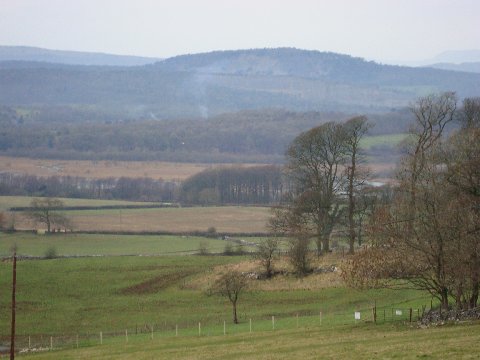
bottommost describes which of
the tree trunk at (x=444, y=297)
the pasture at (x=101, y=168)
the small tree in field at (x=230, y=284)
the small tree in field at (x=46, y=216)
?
the pasture at (x=101, y=168)

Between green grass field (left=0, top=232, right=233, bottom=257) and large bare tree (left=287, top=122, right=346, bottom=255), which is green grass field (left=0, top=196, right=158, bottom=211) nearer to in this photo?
green grass field (left=0, top=232, right=233, bottom=257)

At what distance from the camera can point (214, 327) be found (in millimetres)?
44375

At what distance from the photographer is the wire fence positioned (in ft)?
132

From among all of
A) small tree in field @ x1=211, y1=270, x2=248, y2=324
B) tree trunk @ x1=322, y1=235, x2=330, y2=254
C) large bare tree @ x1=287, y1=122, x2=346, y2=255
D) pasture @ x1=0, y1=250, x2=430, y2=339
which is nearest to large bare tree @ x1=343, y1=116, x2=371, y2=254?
large bare tree @ x1=287, y1=122, x2=346, y2=255

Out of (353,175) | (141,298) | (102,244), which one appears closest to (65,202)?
(102,244)

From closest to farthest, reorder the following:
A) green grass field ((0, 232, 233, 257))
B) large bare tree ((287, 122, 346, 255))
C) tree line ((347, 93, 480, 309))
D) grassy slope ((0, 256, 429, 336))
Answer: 1. tree line ((347, 93, 480, 309))
2. grassy slope ((0, 256, 429, 336))
3. large bare tree ((287, 122, 346, 255))
4. green grass field ((0, 232, 233, 257))

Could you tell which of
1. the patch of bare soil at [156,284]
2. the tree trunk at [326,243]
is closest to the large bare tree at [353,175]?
the tree trunk at [326,243]

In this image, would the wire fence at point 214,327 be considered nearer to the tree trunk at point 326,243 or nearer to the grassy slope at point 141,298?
the grassy slope at point 141,298

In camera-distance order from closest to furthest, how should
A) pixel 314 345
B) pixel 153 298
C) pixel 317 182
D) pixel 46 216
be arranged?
pixel 314 345 < pixel 153 298 < pixel 317 182 < pixel 46 216

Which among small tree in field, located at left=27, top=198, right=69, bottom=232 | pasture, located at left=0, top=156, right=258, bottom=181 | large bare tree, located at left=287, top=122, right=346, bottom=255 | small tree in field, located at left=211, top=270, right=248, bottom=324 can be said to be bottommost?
pasture, located at left=0, top=156, right=258, bottom=181

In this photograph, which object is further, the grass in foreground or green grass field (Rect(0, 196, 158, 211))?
green grass field (Rect(0, 196, 158, 211))

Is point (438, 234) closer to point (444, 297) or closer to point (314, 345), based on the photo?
point (444, 297)

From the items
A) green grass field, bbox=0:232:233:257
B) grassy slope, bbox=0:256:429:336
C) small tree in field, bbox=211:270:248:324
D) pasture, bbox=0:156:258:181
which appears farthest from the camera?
pasture, bbox=0:156:258:181

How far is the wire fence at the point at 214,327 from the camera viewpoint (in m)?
40.4
